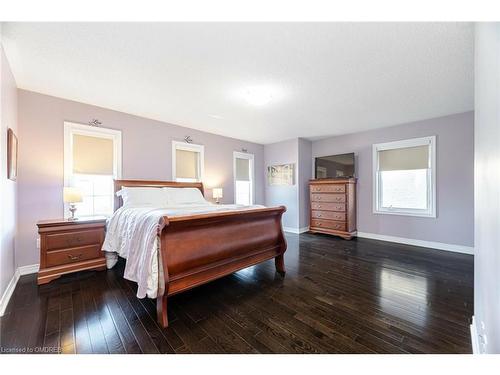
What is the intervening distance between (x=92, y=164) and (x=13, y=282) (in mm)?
1781

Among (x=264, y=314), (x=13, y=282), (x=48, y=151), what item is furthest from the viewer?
(x=48, y=151)

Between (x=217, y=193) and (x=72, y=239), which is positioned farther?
(x=217, y=193)

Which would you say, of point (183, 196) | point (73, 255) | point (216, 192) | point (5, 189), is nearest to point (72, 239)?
point (73, 255)

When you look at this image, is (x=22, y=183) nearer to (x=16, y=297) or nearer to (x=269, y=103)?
(x=16, y=297)

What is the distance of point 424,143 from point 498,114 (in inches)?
160

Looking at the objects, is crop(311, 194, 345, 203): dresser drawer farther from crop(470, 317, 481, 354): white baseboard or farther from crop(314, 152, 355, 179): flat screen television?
crop(470, 317, 481, 354): white baseboard

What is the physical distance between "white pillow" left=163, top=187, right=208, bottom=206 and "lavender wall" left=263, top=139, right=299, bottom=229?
2.50m

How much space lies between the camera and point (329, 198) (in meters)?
4.98

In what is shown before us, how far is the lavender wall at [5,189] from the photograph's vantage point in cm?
197

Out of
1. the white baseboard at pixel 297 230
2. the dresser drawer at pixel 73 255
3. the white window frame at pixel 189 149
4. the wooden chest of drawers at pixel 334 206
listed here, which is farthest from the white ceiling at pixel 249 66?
the white baseboard at pixel 297 230

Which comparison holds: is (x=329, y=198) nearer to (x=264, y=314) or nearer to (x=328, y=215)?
(x=328, y=215)

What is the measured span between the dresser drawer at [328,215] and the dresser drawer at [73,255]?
4.40 meters

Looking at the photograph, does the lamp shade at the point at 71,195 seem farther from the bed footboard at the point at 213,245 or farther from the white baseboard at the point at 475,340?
the white baseboard at the point at 475,340
